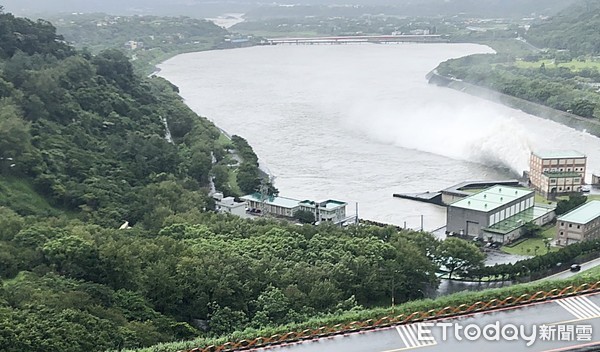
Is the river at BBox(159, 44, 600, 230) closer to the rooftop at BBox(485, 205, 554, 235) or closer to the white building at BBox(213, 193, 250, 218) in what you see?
the rooftop at BBox(485, 205, 554, 235)

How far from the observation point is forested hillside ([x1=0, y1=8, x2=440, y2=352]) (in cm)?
589

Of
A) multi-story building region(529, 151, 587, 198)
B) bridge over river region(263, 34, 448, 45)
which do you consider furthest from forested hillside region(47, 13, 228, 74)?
multi-story building region(529, 151, 587, 198)

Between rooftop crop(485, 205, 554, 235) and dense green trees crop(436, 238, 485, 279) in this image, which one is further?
rooftop crop(485, 205, 554, 235)

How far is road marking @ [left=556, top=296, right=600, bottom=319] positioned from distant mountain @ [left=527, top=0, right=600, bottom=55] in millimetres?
27222

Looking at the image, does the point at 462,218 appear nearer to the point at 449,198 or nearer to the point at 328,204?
the point at 449,198

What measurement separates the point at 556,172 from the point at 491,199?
7.48 feet

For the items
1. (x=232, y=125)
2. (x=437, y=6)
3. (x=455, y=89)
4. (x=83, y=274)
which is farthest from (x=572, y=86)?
(x=437, y=6)

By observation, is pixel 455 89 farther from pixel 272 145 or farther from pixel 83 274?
pixel 83 274

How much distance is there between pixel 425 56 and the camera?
3434cm

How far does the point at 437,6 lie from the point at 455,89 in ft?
112

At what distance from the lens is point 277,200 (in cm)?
1162

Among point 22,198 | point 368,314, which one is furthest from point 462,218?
point 368,314

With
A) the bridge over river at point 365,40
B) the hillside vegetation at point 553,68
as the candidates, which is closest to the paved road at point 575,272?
the hillside vegetation at point 553,68

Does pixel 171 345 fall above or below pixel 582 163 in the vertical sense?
above
